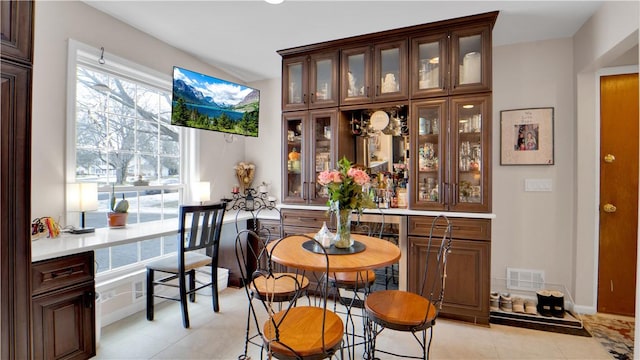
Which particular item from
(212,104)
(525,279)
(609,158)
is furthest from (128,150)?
(609,158)

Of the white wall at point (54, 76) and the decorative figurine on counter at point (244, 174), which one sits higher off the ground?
the white wall at point (54, 76)

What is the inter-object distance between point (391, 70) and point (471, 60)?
715 mm

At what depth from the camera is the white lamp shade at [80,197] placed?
230 cm

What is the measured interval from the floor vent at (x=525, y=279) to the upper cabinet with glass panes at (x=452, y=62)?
1901 millimetres

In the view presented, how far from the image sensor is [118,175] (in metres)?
2.80

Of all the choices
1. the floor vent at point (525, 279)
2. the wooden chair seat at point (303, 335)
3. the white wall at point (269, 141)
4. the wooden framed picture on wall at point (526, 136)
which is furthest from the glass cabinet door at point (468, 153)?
the white wall at point (269, 141)

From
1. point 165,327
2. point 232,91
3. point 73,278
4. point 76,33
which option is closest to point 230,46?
point 232,91

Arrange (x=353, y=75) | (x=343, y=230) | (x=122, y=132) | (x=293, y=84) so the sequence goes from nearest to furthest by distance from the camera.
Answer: (x=343, y=230) → (x=122, y=132) → (x=353, y=75) → (x=293, y=84)

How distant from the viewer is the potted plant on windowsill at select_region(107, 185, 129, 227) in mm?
2580

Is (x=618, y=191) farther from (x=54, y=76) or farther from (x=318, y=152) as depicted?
(x=54, y=76)

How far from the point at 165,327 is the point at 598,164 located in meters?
4.12

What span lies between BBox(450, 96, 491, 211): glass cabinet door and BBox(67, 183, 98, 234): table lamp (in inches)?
118

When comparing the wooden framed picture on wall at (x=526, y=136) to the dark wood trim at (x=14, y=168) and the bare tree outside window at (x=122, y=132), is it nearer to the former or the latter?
the bare tree outside window at (x=122, y=132)

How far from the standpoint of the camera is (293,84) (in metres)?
3.47
